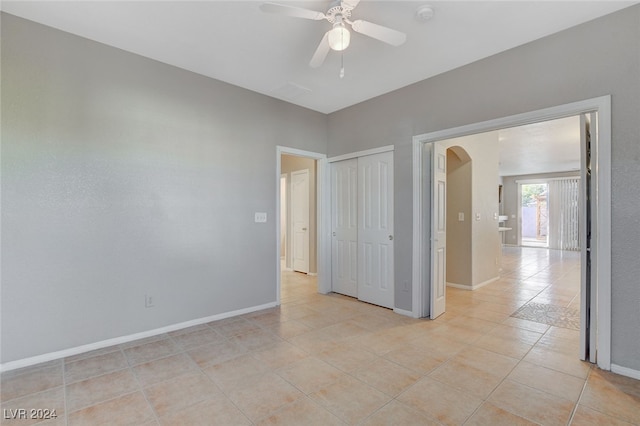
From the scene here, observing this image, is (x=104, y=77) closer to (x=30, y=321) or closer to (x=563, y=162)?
(x=30, y=321)

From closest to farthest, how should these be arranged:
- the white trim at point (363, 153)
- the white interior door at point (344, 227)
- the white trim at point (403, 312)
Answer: the white trim at point (403, 312)
the white trim at point (363, 153)
the white interior door at point (344, 227)

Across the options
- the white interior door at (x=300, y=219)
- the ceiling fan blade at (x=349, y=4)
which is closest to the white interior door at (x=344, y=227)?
the white interior door at (x=300, y=219)

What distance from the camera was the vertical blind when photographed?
406 inches

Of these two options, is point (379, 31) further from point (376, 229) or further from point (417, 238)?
point (376, 229)

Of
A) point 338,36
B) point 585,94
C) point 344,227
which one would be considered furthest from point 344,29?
point 344,227

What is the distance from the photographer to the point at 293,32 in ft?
8.55

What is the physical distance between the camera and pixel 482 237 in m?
5.29

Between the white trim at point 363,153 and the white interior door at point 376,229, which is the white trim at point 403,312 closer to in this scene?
the white interior door at point 376,229

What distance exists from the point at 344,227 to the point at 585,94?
3085 mm

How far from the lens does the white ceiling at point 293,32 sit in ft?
7.57

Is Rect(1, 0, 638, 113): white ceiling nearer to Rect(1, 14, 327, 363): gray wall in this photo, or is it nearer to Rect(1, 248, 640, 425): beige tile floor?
Rect(1, 14, 327, 363): gray wall

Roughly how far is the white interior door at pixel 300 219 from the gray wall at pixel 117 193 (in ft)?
7.46

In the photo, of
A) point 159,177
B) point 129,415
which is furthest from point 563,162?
point 129,415

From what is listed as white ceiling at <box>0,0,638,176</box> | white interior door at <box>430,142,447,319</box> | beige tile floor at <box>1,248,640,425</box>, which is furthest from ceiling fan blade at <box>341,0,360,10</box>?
beige tile floor at <box>1,248,640,425</box>
